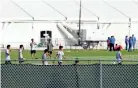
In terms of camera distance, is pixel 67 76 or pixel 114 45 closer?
pixel 67 76

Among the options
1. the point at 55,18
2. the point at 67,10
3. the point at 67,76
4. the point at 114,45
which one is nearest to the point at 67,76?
the point at 67,76

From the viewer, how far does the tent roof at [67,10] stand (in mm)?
61125

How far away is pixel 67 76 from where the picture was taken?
15.2 m

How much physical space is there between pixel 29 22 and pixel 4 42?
3453 mm

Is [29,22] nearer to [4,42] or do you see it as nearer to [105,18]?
[4,42]

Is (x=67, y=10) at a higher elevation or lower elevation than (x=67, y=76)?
higher

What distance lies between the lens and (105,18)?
62406mm

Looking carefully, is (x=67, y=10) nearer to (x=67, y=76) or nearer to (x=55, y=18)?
(x=55, y=18)

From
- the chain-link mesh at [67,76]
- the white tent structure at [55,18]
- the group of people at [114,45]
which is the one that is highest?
the white tent structure at [55,18]

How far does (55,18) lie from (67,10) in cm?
250

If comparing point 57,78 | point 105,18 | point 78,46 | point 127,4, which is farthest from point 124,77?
point 127,4

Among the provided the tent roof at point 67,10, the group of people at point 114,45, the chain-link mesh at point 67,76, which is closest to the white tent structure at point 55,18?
the tent roof at point 67,10

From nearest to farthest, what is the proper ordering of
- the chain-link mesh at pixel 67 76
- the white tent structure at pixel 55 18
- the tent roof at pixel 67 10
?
the chain-link mesh at pixel 67 76 < the white tent structure at pixel 55 18 < the tent roof at pixel 67 10

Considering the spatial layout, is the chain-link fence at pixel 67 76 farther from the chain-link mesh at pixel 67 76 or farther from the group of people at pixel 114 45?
the group of people at pixel 114 45
